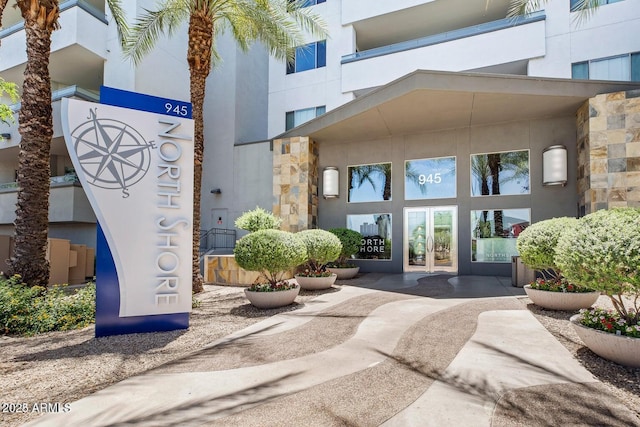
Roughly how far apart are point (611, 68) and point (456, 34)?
20.2 ft

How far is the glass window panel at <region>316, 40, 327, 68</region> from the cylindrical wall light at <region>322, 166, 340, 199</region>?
7280 mm

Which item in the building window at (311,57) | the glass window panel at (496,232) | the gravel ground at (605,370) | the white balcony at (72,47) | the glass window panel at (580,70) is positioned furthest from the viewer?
the building window at (311,57)

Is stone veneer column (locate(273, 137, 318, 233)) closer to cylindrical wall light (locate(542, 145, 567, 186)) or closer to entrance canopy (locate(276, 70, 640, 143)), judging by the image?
entrance canopy (locate(276, 70, 640, 143))

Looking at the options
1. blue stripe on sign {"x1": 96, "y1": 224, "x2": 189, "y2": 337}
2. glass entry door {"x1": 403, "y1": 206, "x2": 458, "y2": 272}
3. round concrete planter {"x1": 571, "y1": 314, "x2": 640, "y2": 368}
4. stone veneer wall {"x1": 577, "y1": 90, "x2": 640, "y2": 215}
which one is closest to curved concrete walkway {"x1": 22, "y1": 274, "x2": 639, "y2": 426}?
round concrete planter {"x1": 571, "y1": 314, "x2": 640, "y2": 368}

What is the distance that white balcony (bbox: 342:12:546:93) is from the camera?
48.6 feet

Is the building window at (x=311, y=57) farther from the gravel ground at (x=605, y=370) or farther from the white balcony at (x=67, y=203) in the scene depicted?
the gravel ground at (x=605, y=370)

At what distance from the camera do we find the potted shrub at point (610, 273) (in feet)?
13.6

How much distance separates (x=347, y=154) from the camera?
14.9m

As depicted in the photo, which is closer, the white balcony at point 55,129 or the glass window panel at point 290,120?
the white balcony at point 55,129

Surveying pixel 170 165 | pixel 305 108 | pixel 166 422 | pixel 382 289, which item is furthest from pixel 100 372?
pixel 305 108

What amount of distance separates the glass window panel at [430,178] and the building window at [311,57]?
856cm

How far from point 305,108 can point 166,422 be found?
17.5m

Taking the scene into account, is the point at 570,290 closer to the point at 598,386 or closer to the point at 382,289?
the point at 598,386

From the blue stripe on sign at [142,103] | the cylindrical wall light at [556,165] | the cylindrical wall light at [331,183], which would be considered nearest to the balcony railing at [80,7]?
the cylindrical wall light at [331,183]
